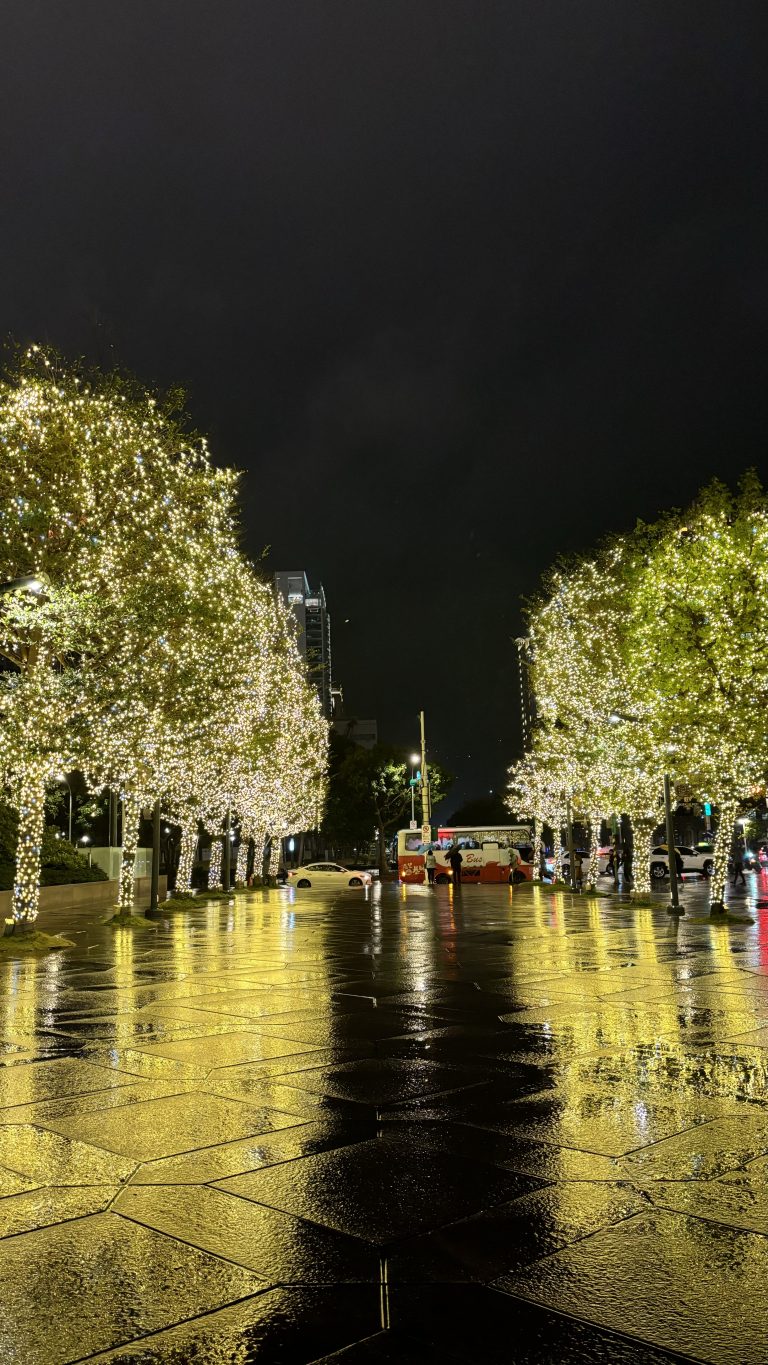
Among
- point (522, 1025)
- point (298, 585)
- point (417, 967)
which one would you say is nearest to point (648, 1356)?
point (522, 1025)

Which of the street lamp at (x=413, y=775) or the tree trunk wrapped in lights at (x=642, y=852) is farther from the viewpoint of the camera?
the street lamp at (x=413, y=775)

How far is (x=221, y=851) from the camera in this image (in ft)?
154

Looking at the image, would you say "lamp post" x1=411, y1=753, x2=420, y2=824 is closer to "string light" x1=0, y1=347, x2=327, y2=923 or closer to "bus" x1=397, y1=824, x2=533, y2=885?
"bus" x1=397, y1=824, x2=533, y2=885

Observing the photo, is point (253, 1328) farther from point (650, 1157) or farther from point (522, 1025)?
point (522, 1025)

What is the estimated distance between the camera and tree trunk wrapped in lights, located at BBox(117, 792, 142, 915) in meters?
27.6

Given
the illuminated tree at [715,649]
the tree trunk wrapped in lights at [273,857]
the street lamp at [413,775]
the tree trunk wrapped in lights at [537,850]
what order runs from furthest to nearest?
the street lamp at [413,775], the tree trunk wrapped in lights at [273,857], the tree trunk wrapped in lights at [537,850], the illuminated tree at [715,649]

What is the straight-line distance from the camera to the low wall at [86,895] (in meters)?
35.8

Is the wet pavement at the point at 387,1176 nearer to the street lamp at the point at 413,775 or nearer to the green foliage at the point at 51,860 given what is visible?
the green foliage at the point at 51,860

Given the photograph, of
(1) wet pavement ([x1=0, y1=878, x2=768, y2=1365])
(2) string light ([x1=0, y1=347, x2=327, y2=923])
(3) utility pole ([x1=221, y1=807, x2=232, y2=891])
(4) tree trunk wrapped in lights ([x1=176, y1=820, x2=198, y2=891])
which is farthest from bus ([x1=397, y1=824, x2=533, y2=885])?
(1) wet pavement ([x1=0, y1=878, x2=768, y2=1365])

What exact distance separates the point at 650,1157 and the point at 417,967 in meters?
9.28

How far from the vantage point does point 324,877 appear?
55.0 m

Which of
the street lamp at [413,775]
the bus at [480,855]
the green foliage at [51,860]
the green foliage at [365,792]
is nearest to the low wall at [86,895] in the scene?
the green foliage at [51,860]

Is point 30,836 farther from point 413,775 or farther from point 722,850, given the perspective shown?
point 413,775

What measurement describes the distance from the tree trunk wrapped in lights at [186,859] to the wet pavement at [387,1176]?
27.4 metres
